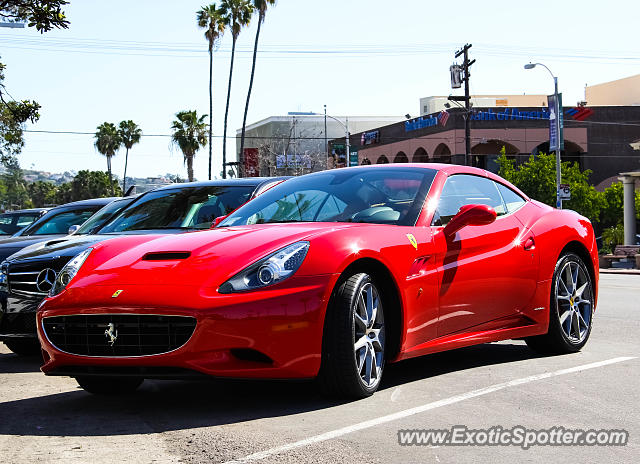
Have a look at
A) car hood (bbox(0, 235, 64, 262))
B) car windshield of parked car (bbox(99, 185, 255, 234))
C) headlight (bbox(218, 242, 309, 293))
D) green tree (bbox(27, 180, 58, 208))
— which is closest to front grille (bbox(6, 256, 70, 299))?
car windshield of parked car (bbox(99, 185, 255, 234))

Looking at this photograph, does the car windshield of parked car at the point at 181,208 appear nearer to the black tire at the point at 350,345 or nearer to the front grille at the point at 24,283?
the front grille at the point at 24,283

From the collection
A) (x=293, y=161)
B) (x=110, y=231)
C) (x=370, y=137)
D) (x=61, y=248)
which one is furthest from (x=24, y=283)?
(x=293, y=161)

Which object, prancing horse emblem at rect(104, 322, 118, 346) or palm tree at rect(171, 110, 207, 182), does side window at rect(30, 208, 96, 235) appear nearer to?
prancing horse emblem at rect(104, 322, 118, 346)

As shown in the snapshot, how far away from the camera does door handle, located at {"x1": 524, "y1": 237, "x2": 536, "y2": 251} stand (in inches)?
283

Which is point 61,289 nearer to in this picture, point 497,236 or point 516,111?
point 497,236

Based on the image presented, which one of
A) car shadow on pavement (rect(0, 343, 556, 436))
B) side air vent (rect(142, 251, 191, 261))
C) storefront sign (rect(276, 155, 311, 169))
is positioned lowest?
car shadow on pavement (rect(0, 343, 556, 436))

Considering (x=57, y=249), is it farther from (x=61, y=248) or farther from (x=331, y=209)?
(x=331, y=209)

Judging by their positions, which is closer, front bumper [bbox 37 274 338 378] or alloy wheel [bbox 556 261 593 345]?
front bumper [bbox 37 274 338 378]

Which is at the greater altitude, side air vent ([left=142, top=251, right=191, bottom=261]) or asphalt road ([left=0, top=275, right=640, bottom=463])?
side air vent ([left=142, top=251, right=191, bottom=261])

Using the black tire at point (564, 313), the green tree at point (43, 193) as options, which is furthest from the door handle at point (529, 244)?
the green tree at point (43, 193)

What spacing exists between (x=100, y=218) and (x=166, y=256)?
15.3ft

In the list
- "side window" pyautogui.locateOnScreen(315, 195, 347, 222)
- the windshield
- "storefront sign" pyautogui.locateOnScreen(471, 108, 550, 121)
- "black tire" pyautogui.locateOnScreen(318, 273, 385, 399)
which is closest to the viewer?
"black tire" pyautogui.locateOnScreen(318, 273, 385, 399)

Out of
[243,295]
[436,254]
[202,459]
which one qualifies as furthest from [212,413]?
[436,254]

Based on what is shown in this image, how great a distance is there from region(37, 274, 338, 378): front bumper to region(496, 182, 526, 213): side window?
2506mm
